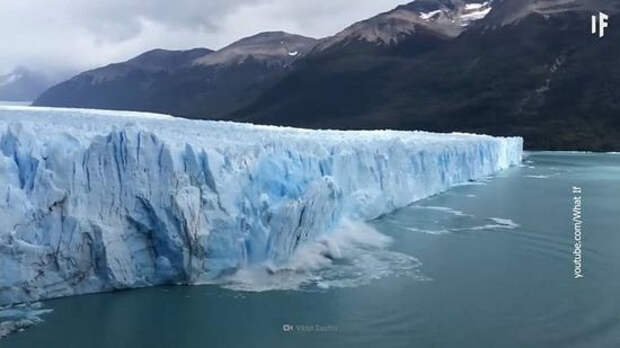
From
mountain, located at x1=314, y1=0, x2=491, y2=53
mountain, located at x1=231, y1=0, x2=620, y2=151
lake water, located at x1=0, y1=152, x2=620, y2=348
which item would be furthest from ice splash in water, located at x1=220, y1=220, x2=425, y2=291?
mountain, located at x1=314, y1=0, x2=491, y2=53

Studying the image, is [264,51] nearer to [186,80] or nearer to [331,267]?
[186,80]

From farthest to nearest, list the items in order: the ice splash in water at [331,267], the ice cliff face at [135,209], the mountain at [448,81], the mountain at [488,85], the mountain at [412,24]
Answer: the mountain at [412,24] < the mountain at [448,81] < the mountain at [488,85] < the ice splash in water at [331,267] < the ice cliff face at [135,209]

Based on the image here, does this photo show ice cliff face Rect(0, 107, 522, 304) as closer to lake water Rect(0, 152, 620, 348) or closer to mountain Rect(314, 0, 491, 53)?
lake water Rect(0, 152, 620, 348)

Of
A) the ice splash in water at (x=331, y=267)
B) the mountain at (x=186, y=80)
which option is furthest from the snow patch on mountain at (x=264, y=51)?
the ice splash in water at (x=331, y=267)

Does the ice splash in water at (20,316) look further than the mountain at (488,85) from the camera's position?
No

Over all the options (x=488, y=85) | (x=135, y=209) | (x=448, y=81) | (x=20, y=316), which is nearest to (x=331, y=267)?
(x=135, y=209)

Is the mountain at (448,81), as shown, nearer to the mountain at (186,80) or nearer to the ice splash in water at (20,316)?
the mountain at (186,80)

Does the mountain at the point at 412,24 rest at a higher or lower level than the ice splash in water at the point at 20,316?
higher
